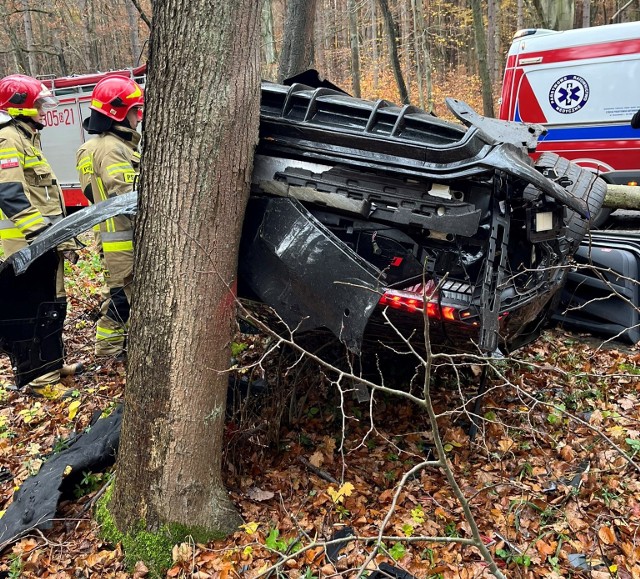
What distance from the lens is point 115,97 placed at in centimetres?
457

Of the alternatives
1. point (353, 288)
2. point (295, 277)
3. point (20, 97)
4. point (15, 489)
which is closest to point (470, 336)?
point (353, 288)

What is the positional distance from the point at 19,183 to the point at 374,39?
67.7 feet

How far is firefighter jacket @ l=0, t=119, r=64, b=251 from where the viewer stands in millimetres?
4438

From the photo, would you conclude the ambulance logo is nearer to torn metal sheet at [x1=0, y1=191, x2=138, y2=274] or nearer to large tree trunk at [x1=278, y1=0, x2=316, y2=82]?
large tree trunk at [x1=278, y1=0, x2=316, y2=82]

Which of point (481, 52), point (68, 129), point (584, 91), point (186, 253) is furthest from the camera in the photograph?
point (68, 129)

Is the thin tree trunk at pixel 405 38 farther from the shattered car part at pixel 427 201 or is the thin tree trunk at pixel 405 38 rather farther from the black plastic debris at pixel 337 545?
the black plastic debris at pixel 337 545

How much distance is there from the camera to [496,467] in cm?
329

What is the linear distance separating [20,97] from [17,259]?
2.04 meters

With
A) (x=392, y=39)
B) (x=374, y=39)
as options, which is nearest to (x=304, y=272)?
(x=392, y=39)

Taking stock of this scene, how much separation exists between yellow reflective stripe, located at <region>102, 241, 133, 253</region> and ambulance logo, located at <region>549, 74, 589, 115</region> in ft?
19.9

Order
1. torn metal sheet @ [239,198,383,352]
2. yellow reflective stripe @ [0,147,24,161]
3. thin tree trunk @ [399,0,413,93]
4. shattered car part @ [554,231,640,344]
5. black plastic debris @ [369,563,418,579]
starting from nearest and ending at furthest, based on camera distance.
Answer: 1. black plastic debris @ [369,563,418,579]
2. torn metal sheet @ [239,198,383,352]
3. shattered car part @ [554,231,640,344]
4. yellow reflective stripe @ [0,147,24,161]
5. thin tree trunk @ [399,0,413,93]

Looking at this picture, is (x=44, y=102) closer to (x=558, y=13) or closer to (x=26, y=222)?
(x=26, y=222)

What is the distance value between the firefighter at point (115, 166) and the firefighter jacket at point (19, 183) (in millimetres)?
430

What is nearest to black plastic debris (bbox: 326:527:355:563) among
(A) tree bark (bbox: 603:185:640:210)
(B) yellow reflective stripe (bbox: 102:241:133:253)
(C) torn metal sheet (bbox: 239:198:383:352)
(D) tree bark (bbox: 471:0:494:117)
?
(C) torn metal sheet (bbox: 239:198:383:352)
